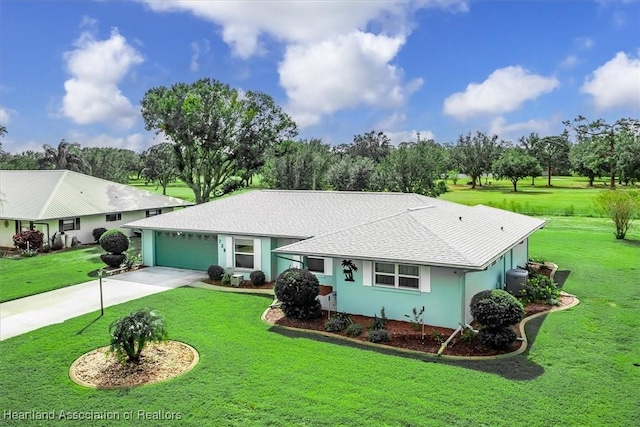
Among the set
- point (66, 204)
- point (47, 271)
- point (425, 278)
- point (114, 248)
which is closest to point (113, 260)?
point (114, 248)

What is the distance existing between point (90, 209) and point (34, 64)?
57.2 feet

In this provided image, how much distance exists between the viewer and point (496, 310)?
11.5 metres

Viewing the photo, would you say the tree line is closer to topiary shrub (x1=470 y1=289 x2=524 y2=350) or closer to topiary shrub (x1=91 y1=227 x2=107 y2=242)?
topiary shrub (x1=91 y1=227 x2=107 y2=242)

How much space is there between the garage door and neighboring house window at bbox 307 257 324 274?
Result: 547cm

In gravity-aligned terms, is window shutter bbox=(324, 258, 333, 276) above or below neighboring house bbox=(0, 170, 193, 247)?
below

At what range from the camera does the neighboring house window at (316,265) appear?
670 inches

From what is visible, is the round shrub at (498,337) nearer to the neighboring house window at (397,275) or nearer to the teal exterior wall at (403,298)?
the teal exterior wall at (403,298)

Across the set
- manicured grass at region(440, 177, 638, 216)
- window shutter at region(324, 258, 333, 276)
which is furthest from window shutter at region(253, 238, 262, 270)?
manicured grass at region(440, 177, 638, 216)

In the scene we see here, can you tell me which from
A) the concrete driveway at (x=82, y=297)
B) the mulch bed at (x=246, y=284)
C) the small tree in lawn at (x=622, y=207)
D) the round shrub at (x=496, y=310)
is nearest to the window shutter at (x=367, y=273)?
the round shrub at (x=496, y=310)

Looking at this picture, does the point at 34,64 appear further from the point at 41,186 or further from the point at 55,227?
the point at 41,186

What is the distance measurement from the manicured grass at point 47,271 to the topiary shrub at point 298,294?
9964mm

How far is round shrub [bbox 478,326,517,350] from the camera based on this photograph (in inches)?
451

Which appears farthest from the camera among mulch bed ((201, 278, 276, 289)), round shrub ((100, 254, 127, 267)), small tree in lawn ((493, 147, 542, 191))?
small tree in lawn ((493, 147, 542, 191))

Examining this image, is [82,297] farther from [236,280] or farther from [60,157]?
Answer: [60,157]
